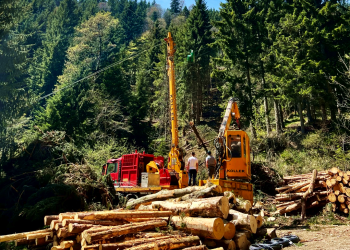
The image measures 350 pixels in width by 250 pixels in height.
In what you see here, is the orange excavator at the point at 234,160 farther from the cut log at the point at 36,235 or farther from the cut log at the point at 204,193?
the cut log at the point at 36,235

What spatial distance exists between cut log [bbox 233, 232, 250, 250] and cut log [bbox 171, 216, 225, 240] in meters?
0.58

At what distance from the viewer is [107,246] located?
618 cm

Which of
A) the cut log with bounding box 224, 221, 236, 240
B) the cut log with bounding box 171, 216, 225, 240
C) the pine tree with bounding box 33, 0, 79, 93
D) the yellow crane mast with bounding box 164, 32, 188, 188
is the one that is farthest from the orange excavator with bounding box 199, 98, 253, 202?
the pine tree with bounding box 33, 0, 79, 93

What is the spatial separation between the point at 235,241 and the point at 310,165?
43.5 ft

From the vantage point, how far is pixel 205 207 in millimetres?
7688

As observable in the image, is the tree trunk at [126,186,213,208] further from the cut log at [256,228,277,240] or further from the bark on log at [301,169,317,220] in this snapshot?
the bark on log at [301,169,317,220]

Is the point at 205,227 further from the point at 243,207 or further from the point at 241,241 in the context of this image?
the point at 243,207

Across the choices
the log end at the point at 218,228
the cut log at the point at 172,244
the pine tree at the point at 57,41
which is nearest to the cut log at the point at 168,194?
the log end at the point at 218,228

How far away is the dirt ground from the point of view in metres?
7.51

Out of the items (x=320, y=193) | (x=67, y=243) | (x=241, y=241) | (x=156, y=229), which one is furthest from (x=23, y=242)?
(x=320, y=193)

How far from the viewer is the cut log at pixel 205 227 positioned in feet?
23.2

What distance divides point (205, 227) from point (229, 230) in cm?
65

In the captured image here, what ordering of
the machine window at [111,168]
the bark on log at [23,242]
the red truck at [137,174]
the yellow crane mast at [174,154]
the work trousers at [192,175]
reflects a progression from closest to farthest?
the bark on log at [23,242], the work trousers at [192,175], the red truck at [137,174], the yellow crane mast at [174,154], the machine window at [111,168]

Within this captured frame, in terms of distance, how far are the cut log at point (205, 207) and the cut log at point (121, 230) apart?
730 millimetres
